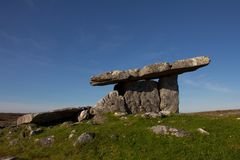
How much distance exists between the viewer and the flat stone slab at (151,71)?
35500 mm

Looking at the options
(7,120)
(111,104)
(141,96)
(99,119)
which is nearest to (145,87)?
(141,96)

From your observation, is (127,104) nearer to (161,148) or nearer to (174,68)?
(174,68)

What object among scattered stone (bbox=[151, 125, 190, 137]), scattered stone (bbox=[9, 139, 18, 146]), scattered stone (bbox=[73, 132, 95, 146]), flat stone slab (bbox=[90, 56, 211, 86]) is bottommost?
scattered stone (bbox=[9, 139, 18, 146])

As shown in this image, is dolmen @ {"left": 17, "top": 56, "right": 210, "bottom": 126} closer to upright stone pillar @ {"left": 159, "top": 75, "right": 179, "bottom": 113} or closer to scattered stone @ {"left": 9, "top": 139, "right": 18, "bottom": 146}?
upright stone pillar @ {"left": 159, "top": 75, "right": 179, "bottom": 113}

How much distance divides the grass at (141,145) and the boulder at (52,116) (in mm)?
7404

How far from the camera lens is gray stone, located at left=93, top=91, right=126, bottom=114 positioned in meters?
35.1

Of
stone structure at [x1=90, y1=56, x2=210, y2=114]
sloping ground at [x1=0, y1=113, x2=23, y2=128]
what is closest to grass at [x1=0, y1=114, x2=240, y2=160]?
stone structure at [x1=90, y1=56, x2=210, y2=114]

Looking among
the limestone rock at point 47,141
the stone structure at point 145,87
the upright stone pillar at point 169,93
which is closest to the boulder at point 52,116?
the stone structure at point 145,87

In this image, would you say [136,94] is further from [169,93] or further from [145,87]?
[169,93]

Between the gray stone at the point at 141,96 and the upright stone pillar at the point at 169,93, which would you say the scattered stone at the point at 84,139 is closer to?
the gray stone at the point at 141,96

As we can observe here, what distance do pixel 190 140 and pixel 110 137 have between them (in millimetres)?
5398

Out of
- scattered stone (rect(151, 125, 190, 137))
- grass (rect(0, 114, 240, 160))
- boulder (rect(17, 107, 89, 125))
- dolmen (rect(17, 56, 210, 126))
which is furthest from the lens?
dolmen (rect(17, 56, 210, 126))

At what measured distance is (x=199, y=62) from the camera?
3544cm

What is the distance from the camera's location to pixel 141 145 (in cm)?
2002
